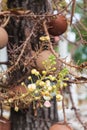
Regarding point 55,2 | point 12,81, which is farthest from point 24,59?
point 55,2

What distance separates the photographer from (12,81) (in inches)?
44.3

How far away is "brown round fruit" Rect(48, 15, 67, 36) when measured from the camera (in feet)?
3.53

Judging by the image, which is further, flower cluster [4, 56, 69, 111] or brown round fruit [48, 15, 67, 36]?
brown round fruit [48, 15, 67, 36]

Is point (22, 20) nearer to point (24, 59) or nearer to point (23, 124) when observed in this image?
point (24, 59)

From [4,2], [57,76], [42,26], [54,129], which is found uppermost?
[4,2]

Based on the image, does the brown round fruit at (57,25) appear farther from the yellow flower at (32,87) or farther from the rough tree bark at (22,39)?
the yellow flower at (32,87)

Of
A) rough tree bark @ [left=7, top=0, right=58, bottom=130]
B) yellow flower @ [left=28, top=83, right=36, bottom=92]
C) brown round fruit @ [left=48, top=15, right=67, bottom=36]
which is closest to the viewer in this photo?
yellow flower @ [left=28, top=83, right=36, bottom=92]

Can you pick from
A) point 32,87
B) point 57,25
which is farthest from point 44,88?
point 57,25

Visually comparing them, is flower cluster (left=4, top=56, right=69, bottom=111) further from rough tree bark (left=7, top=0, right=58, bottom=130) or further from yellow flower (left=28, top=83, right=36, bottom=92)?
rough tree bark (left=7, top=0, right=58, bottom=130)

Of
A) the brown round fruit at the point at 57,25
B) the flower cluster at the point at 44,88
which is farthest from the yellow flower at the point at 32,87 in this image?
the brown round fruit at the point at 57,25

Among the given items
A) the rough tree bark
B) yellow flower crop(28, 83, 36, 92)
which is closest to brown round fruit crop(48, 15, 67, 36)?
Answer: the rough tree bark

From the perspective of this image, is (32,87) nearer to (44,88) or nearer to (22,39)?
(44,88)

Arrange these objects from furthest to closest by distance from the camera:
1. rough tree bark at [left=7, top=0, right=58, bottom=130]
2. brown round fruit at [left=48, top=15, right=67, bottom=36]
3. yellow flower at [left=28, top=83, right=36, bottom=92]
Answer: rough tree bark at [left=7, top=0, right=58, bottom=130] < brown round fruit at [left=48, top=15, right=67, bottom=36] < yellow flower at [left=28, top=83, right=36, bottom=92]

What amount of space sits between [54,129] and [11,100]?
0.40 feet
